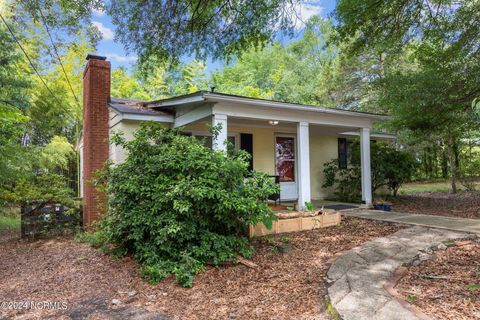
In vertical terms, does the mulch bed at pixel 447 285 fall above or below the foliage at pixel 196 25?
below

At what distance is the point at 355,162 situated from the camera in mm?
10984

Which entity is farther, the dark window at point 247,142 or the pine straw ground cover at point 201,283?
the dark window at point 247,142

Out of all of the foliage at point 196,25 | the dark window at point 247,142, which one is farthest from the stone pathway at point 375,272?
the dark window at point 247,142

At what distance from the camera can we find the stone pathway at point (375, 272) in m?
2.62

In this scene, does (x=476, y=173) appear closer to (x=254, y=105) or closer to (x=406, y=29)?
(x=406, y=29)

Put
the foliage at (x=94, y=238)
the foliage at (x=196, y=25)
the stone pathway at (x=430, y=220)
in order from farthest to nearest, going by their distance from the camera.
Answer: the foliage at (x=196, y=25)
the stone pathway at (x=430, y=220)
the foliage at (x=94, y=238)

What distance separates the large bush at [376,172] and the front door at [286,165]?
1319 millimetres

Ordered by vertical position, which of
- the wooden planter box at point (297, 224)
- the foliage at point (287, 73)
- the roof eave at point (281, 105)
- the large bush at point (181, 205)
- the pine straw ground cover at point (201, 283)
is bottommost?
the pine straw ground cover at point (201, 283)

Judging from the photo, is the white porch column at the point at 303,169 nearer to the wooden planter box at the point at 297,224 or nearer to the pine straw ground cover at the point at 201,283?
the wooden planter box at the point at 297,224

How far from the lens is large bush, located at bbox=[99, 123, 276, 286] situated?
4211 millimetres

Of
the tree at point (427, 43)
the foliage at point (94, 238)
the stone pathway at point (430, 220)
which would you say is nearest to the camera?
the foliage at point (94, 238)

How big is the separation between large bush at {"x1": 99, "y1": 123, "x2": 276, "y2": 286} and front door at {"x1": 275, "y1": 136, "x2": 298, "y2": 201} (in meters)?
5.09

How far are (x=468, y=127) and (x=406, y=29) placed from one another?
3.93m

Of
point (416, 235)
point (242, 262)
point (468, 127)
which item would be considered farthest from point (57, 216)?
point (468, 127)
